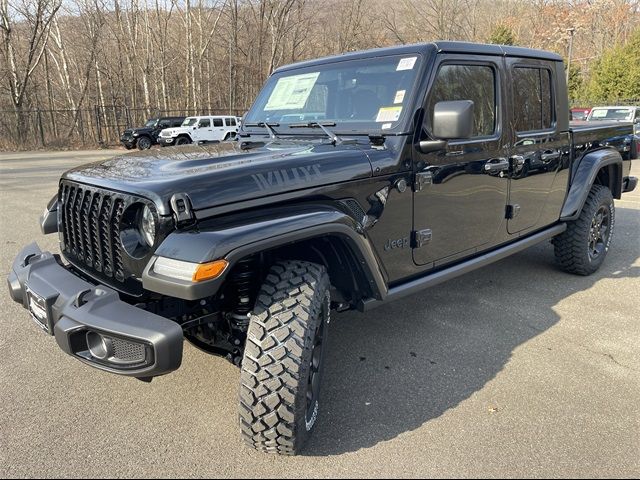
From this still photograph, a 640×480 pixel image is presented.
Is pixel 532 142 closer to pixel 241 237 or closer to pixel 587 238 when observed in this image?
pixel 587 238

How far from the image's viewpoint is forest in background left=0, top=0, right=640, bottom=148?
27.5 meters

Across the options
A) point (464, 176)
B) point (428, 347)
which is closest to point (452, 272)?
point (428, 347)

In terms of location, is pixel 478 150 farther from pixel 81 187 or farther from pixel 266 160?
pixel 81 187

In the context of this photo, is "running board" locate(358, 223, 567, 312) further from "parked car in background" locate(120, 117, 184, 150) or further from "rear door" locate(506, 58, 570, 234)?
"parked car in background" locate(120, 117, 184, 150)

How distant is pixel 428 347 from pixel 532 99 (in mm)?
2282

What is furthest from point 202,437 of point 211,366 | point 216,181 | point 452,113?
point 452,113

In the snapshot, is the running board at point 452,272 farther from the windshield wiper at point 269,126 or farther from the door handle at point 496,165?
the windshield wiper at point 269,126

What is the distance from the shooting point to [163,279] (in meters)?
2.05

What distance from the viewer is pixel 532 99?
4121 mm

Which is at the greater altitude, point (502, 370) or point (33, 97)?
point (33, 97)

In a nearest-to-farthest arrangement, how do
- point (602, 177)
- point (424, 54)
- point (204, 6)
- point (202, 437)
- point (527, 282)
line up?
point (202, 437)
point (424, 54)
point (527, 282)
point (602, 177)
point (204, 6)

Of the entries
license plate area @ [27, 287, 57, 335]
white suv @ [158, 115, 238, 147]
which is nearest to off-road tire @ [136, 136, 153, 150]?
white suv @ [158, 115, 238, 147]

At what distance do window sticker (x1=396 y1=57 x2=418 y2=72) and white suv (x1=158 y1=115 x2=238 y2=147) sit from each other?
2053 cm

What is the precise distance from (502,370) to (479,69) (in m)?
2.11
